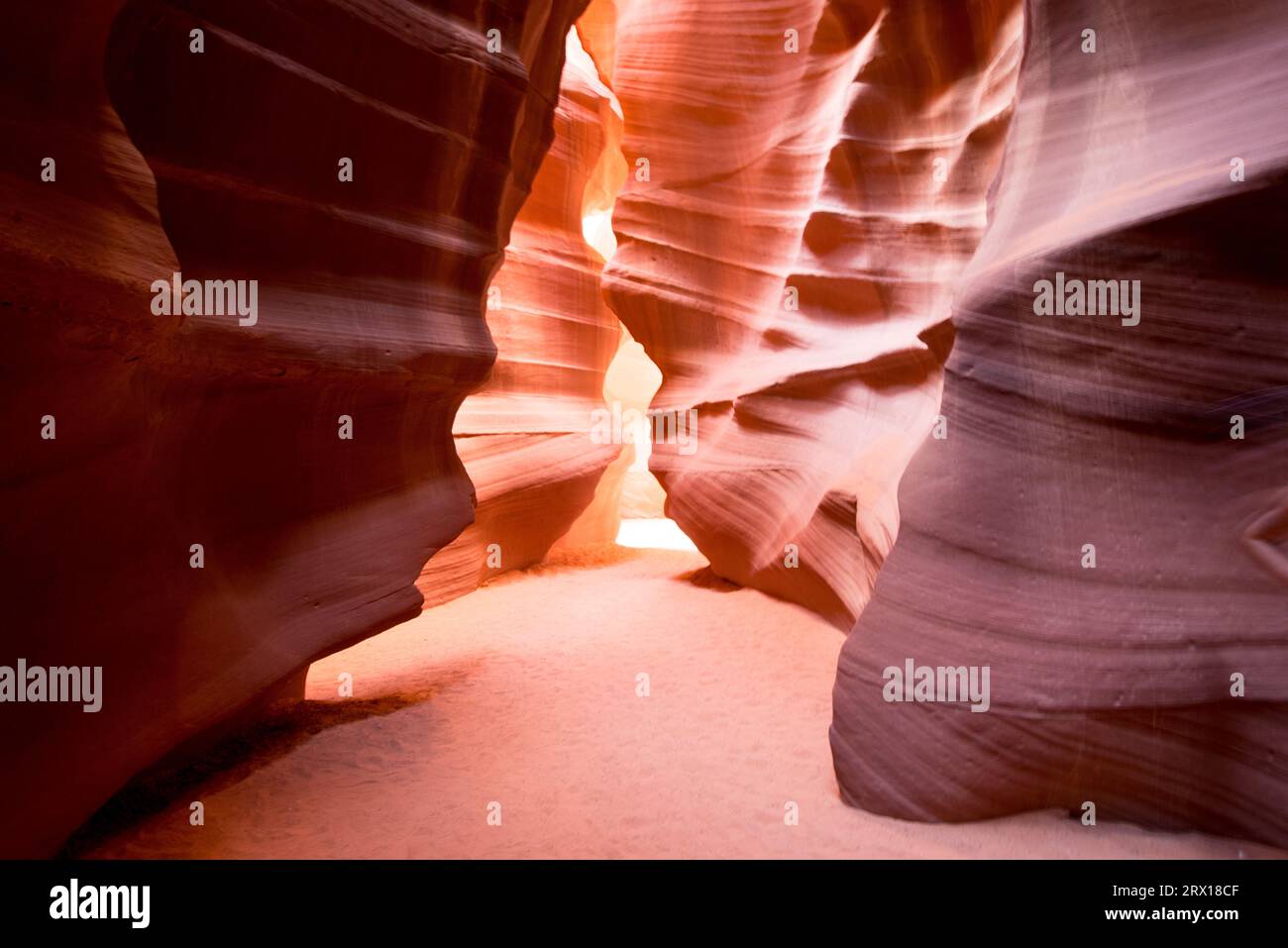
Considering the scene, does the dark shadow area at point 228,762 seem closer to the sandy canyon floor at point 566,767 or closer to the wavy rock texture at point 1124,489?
the sandy canyon floor at point 566,767

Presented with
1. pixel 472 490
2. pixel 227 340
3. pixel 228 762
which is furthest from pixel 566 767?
pixel 227 340

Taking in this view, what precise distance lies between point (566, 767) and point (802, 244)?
201 inches

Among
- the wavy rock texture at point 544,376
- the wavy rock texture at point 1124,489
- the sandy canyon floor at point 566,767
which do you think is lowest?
the sandy canyon floor at point 566,767

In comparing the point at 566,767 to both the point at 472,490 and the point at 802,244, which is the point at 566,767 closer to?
the point at 472,490

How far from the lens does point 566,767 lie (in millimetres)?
3752

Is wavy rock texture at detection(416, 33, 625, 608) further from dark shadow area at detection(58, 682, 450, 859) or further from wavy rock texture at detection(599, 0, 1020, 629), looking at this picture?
dark shadow area at detection(58, 682, 450, 859)

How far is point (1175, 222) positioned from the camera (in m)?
2.80

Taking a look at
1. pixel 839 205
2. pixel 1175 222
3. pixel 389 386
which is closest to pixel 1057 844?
pixel 1175 222

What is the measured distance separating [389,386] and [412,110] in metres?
1.52

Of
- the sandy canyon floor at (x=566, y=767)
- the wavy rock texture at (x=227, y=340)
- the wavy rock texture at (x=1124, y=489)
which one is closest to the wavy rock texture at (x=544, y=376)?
the sandy canyon floor at (x=566, y=767)

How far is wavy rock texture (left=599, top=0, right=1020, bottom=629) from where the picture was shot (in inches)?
227

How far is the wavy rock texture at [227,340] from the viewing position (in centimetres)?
234

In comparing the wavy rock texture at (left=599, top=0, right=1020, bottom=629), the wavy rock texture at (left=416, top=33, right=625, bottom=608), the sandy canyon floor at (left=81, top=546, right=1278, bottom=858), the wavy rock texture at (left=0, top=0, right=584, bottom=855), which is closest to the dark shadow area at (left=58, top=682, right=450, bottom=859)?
the sandy canyon floor at (left=81, top=546, right=1278, bottom=858)

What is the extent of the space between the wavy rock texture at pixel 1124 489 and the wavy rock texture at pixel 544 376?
18.4ft
